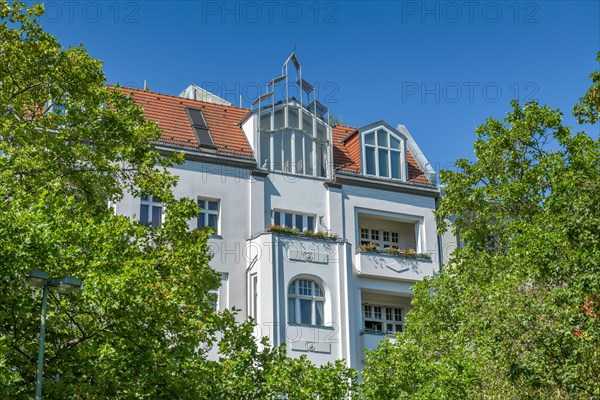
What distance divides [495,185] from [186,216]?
1428 cm

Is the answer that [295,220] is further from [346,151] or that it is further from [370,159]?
[346,151]

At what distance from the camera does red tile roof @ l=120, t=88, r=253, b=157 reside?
132 feet

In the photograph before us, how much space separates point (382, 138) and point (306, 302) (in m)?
8.67

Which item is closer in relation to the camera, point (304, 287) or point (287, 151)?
point (304, 287)

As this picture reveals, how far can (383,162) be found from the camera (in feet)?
142

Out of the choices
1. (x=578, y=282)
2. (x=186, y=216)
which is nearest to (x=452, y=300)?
(x=578, y=282)

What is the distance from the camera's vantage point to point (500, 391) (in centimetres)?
2711

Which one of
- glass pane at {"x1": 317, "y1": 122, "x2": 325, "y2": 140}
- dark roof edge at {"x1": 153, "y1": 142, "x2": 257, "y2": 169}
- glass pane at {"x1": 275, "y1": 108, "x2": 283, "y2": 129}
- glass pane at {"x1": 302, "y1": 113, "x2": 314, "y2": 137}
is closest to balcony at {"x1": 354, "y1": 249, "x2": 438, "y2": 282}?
glass pane at {"x1": 317, "y1": 122, "x2": 325, "y2": 140}

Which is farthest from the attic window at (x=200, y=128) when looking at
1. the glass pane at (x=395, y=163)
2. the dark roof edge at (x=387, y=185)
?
the glass pane at (x=395, y=163)

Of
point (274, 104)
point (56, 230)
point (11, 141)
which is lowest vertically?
point (56, 230)

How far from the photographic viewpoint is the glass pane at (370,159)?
42.8 meters

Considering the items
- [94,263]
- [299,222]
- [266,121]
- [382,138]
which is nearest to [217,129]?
[266,121]

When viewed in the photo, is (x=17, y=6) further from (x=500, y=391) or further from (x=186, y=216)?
(x=500, y=391)

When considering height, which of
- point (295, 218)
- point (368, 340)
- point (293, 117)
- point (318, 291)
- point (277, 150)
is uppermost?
point (293, 117)
